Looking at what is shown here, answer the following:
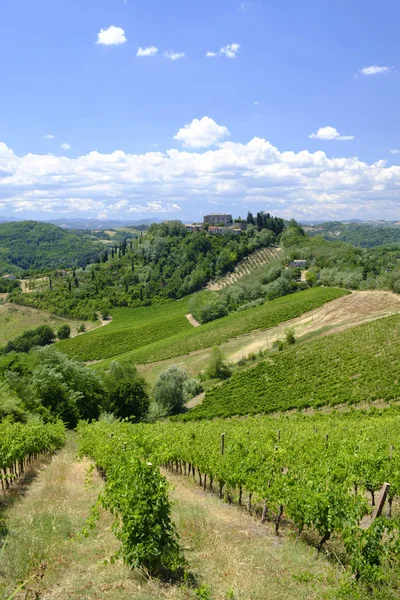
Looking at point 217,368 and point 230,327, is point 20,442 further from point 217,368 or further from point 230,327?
point 230,327

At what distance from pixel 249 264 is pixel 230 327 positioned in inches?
2835

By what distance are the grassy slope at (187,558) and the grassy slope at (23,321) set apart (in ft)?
393

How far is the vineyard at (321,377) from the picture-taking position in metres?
42.4

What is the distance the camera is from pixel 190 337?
8488cm

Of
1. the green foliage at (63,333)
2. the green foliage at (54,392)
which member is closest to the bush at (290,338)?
the green foliage at (54,392)

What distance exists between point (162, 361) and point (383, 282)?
53.9 meters

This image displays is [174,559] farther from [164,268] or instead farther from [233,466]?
[164,268]

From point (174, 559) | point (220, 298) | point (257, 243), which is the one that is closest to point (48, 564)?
point (174, 559)

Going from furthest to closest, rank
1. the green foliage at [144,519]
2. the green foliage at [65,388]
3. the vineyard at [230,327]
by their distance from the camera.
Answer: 1. the vineyard at [230,327]
2. the green foliage at [65,388]
3. the green foliage at [144,519]

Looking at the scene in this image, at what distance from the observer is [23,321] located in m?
135

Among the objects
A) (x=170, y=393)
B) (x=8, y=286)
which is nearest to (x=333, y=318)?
(x=170, y=393)

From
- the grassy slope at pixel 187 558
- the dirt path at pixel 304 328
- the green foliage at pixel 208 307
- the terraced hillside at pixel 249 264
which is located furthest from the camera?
the terraced hillside at pixel 249 264

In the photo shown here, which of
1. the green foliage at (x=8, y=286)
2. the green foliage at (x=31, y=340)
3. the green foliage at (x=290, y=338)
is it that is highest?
the green foliage at (x=8, y=286)

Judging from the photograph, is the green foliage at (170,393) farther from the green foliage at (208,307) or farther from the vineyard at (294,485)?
the green foliage at (208,307)
